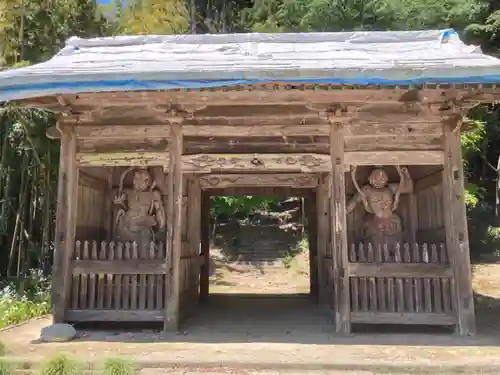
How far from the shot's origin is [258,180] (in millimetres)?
8320

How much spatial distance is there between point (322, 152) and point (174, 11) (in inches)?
673

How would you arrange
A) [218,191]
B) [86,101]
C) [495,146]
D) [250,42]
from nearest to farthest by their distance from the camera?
[86,101] → [250,42] → [218,191] → [495,146]

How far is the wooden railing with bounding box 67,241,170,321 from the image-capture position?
6344 millimetres

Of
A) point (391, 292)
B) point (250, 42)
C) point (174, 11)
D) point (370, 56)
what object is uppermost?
point (174, 11)

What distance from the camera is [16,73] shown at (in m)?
5.52

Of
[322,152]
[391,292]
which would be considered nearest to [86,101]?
[322,152]

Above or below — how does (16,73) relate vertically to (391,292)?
above

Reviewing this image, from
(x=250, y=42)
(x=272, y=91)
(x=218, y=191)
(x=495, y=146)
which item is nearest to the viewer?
(x=272, y=91)

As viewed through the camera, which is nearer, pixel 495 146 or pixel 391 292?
pixel 391 292

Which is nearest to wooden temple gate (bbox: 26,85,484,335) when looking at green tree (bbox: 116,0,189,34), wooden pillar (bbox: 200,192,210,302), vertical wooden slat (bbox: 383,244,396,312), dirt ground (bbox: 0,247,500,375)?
vertical wooden slat (bbox: 383,244,396,312)

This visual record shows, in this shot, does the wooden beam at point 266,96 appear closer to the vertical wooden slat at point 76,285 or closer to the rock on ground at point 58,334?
the vertical wooden slat at point 76,285

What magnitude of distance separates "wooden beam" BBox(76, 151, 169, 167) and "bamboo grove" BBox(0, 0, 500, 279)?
12.9 feet

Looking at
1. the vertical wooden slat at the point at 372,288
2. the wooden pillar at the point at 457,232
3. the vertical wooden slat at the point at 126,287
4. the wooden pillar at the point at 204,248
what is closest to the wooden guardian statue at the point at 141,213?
the vertical wooden slat at the point at 126,287

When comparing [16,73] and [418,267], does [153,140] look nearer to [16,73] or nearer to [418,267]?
[16,73]
